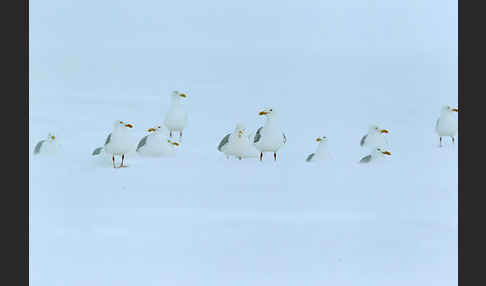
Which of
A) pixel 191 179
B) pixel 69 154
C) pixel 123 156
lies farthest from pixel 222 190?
pixel 69 154

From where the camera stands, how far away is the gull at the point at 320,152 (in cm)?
466

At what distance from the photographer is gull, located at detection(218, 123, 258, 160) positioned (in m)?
4.59

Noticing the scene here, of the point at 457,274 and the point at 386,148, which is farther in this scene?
the point at 386,148

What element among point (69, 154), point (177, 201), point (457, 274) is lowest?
point (457, 274)

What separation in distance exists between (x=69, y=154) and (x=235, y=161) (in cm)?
99

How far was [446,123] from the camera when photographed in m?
4.86

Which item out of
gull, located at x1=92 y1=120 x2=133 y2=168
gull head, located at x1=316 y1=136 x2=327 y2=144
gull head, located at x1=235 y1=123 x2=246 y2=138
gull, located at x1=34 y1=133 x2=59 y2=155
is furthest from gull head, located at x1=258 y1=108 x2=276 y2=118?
gull, located at x1=34 y1=133 x2=59 y2=155

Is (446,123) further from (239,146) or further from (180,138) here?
(180,138)

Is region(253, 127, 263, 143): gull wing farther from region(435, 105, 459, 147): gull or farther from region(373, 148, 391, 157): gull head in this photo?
region(435, 105, 459, 147): gull

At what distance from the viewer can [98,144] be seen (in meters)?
4.65

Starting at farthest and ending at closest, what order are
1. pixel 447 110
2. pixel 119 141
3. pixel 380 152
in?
pixel 447 110, pixel 380 152, pixel 119 141

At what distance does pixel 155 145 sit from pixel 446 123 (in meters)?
1.80

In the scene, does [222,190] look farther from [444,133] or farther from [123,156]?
[444,133]

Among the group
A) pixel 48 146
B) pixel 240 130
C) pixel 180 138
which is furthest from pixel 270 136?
pixel 48 146
